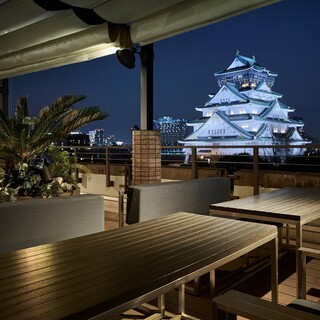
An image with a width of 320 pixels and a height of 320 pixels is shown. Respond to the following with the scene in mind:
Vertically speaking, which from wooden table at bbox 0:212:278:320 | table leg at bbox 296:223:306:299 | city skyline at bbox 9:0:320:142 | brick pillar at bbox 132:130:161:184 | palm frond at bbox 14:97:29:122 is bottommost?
table leg at bbox 296:223:306:299

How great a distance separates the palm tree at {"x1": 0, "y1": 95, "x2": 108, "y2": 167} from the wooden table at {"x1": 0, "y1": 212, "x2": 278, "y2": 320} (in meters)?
2.61

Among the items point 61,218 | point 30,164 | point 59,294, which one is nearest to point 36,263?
point 59,294

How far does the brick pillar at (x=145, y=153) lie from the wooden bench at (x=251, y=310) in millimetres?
3606

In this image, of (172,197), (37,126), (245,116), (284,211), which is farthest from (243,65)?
(284,211)

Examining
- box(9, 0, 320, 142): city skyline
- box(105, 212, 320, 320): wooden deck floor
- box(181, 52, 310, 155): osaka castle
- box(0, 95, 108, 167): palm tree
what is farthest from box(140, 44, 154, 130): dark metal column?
box(9, 0, 320, 142): city skyline

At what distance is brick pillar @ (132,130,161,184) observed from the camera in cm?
489

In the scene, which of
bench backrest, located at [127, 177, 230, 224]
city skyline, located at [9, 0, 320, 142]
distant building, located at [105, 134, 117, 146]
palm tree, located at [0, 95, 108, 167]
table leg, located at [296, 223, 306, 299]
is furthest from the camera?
city skyline, located at [9, 0, 320, 142]

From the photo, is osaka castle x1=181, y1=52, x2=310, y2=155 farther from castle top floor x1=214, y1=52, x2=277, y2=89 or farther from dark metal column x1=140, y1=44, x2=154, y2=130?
dark metal column x1=140, y1=44, x2=154, y2=130

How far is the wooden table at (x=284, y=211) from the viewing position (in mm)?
2312

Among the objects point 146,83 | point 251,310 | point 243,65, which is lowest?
point 251,310

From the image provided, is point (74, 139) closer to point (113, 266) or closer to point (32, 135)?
point (32, 135)

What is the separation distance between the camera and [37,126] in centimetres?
433

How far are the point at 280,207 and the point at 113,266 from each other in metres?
1.63

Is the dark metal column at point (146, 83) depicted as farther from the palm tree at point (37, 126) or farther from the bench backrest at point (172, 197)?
the bench backrest at point (172, 197)
